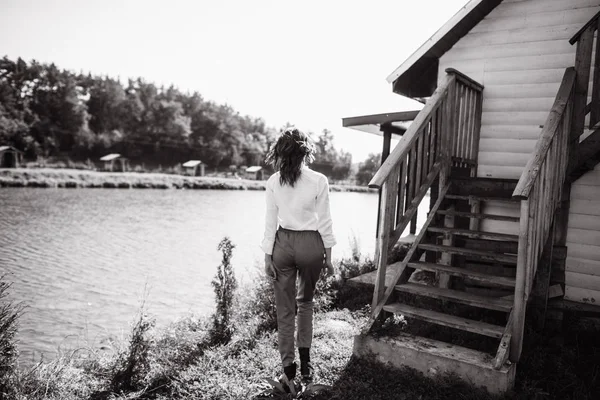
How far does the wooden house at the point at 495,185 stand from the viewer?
169 inches

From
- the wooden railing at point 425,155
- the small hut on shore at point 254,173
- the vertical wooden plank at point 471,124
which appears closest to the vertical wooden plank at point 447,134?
the wooden railing at point 425,155

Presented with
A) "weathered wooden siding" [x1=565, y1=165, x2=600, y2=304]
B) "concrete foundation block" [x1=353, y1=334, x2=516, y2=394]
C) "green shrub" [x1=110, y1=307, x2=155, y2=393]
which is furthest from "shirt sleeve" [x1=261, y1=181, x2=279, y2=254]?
"weathered wooden siding" [x1=565, y1=165, x2=600, y2=304]

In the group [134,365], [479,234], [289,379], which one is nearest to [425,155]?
[479,234]

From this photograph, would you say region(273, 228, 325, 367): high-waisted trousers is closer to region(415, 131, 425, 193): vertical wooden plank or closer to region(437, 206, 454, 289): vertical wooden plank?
region(415, 131, 425, 193): vertical wooden plank

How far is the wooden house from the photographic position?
4.30 m

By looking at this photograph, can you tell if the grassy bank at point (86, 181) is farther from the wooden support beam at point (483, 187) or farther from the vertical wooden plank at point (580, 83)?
the vertical wooden plank at point (580, 83)

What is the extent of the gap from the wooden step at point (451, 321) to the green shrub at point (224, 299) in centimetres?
Result: 247

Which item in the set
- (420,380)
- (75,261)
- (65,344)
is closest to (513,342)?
(420,380)

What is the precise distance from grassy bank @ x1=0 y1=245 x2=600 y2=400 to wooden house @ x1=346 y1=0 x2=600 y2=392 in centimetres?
26

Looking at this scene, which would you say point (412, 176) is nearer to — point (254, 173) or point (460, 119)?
point (460, 119)

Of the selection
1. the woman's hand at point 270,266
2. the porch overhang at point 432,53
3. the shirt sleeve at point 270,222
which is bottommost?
the woman's hand at point 270,266

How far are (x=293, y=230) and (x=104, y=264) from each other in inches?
472

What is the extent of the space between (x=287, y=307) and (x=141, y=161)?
88423mm

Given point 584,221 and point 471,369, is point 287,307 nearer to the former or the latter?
point 471,369
